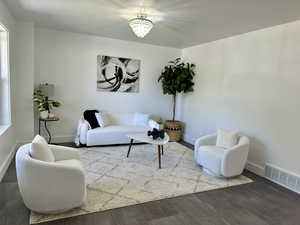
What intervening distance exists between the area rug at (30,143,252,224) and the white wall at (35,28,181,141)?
1200 millimetres

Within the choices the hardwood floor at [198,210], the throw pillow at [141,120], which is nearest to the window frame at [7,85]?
the hardwood floor at [198,210]

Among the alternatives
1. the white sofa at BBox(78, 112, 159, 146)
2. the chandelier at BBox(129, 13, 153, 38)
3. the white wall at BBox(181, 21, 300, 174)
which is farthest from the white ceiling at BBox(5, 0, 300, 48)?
the white sofa at BBox(78, 112, 159, 146)

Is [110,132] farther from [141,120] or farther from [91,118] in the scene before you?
[141,120]

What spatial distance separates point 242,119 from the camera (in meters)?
4.05

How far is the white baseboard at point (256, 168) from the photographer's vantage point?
3610 mm

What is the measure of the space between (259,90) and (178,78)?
2104 mm

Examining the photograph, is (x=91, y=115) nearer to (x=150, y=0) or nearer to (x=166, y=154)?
(x=166, y=154)

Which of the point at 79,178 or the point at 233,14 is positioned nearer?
the point at 79,178

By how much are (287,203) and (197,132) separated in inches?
112

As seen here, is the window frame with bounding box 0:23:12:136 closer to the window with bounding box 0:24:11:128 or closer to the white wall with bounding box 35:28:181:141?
the window with bounding box 0:24:11:128

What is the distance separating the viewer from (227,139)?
12.0 ft

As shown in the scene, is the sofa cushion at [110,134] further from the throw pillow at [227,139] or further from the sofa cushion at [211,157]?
the throw pillow at [227,139]

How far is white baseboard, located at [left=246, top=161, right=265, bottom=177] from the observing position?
3.61 metres

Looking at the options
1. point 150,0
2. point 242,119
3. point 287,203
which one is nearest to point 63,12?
point 150,0
